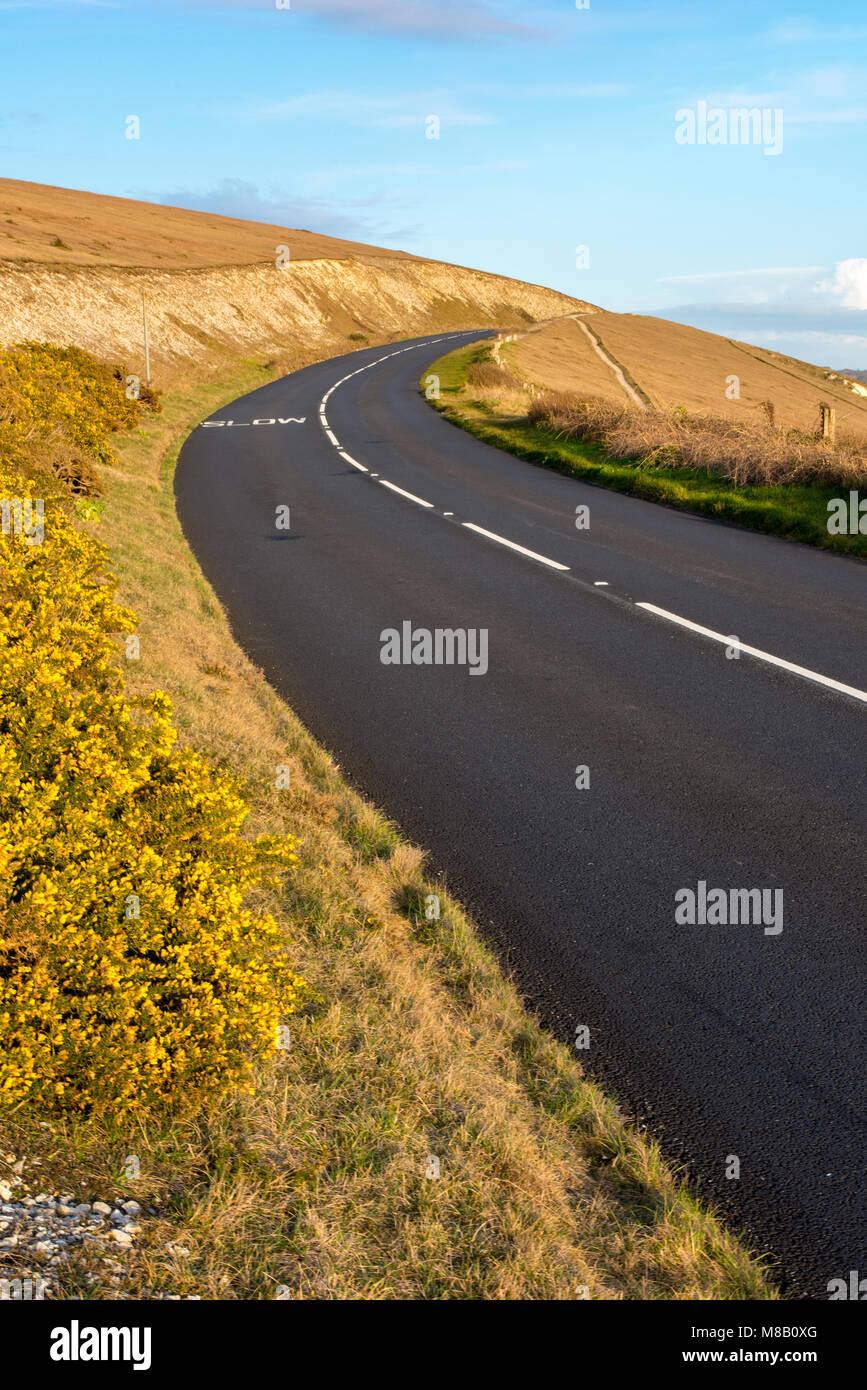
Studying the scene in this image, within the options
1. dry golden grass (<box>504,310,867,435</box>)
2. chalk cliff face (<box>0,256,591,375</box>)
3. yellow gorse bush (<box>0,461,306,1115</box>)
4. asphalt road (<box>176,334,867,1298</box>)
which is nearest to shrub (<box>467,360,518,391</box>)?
dry golden grass (<box>504,310,867,435</box>)

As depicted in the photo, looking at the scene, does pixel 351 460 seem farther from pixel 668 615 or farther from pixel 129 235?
pixel 129 235

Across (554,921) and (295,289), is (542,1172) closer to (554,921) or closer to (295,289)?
(554,921)

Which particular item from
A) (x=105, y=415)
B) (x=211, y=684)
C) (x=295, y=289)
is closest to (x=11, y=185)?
(x=295, y=289)

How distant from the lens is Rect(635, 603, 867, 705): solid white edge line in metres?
8.12

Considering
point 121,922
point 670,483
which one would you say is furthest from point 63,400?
point 121,922

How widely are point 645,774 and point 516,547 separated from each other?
7.64 m

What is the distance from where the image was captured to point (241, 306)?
64500 mm

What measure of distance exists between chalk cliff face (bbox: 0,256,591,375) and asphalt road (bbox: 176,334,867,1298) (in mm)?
34424

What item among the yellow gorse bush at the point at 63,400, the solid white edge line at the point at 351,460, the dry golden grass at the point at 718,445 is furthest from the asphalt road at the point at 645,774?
the solid white edge line at the point at 351,460

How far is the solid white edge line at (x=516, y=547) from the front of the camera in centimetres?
1290

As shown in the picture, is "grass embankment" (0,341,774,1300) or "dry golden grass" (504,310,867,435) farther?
"dry golden grass" (504,310,867,435)

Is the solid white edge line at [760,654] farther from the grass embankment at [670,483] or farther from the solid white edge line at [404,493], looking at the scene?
the solid white edge line at [404,493]

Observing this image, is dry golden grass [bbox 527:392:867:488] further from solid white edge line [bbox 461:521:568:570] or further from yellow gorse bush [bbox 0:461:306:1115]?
yellow gorse bush [bbox 0:461:306:1115]

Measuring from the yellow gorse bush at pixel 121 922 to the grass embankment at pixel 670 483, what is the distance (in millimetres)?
11412
